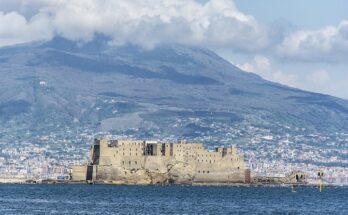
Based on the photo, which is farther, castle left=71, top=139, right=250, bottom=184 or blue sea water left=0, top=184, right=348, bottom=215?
castle left=71, top=139, right=250, bottom=184

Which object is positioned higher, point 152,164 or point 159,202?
point 152,164

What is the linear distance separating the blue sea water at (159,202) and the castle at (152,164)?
9957 millimetres

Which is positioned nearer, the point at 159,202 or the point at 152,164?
the point at 159,202

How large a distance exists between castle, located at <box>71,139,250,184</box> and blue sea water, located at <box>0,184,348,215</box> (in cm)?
996

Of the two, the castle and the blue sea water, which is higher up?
the castle

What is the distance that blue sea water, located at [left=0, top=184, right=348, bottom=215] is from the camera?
367 ft

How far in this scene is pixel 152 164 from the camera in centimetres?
17775

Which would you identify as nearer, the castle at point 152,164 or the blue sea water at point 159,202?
the blue sea water at point 159,202

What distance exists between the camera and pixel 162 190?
6383 inches

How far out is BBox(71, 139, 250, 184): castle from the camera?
176625 millimetres

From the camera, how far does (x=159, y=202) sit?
127562 mm

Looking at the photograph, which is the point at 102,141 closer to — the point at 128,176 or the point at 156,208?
the point at 128,176

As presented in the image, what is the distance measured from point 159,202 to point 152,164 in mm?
50250

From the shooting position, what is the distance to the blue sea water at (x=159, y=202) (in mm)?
111750
